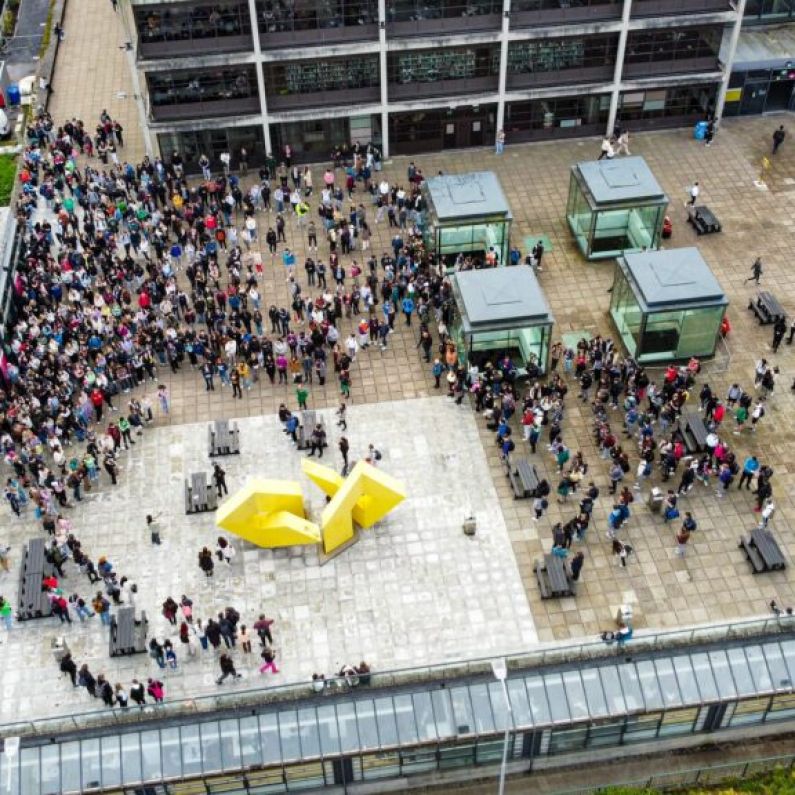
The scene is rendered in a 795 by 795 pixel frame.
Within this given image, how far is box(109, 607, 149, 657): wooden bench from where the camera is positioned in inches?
1425

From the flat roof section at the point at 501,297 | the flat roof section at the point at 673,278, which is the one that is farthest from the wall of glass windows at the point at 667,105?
the flat roof section at the point at 501,297

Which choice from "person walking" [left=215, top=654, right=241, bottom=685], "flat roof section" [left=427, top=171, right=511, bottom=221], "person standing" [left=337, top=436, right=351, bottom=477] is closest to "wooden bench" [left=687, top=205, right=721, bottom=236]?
"flat roof section" [left=427, top=171, right=511, bottom=221]

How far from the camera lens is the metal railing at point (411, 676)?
105 ft

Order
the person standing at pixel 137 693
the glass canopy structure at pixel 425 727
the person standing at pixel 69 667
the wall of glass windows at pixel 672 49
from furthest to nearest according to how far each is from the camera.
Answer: the wall of glass windows at pixel 672 49
the person standing at pixel 69 667
the person standing at pixel 137 693
the glass canopy structure at pixel 425 727

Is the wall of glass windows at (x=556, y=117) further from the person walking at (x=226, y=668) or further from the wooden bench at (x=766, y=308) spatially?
the person walking at (x=226, y=668)

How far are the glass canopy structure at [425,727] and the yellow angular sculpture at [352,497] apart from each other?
757 cm

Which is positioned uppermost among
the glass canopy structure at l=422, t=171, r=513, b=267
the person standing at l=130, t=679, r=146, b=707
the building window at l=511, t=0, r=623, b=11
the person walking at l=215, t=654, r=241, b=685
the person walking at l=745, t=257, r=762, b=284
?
the building window at l=511, t=0, r=623, b=11

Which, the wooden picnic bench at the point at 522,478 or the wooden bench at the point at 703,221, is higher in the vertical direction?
the wooden bench at the point at 703,221

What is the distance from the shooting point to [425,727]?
105 ft

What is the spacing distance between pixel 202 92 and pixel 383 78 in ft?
32.1

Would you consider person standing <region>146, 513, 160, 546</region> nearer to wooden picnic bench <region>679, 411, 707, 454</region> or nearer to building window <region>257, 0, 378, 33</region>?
wooden picnic bench <region>679, 411, 707, 454</region>

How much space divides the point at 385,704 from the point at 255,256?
26.1 meters

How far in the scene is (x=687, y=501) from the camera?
1619 inches

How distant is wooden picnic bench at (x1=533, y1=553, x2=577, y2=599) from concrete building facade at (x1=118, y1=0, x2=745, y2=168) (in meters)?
30.2
